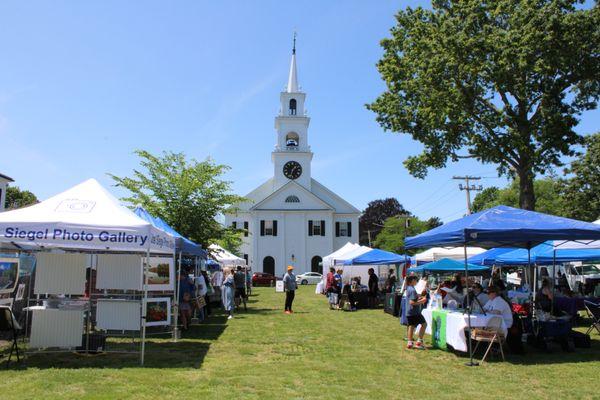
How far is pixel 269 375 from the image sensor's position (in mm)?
7699

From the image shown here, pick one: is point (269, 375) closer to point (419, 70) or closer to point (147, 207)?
point (147, 207)

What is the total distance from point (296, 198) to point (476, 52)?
39148 mm

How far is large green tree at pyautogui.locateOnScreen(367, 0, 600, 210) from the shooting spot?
18906 millimetres

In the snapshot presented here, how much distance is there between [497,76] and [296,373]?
15.8m

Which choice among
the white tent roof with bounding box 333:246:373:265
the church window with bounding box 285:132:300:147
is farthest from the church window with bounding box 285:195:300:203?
the white tent roof with bounding box 333:246:373:265

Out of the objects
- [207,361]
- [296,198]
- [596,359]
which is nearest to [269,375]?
[207,361]

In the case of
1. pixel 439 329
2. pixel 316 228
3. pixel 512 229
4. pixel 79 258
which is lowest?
pixel 439 329

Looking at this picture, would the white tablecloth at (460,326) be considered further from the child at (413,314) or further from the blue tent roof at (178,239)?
the blue tent roof at (178,239)

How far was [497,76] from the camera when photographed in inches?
776

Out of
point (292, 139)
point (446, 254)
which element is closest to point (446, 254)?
point (446, 254)

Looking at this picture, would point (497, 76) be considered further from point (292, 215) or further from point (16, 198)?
point (16, 198)

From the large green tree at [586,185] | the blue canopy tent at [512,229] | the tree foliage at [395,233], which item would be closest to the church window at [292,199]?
the tree foliage at [395,233]

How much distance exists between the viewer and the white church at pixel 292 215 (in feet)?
187

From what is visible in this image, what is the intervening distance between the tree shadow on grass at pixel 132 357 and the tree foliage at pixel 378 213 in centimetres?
6684
